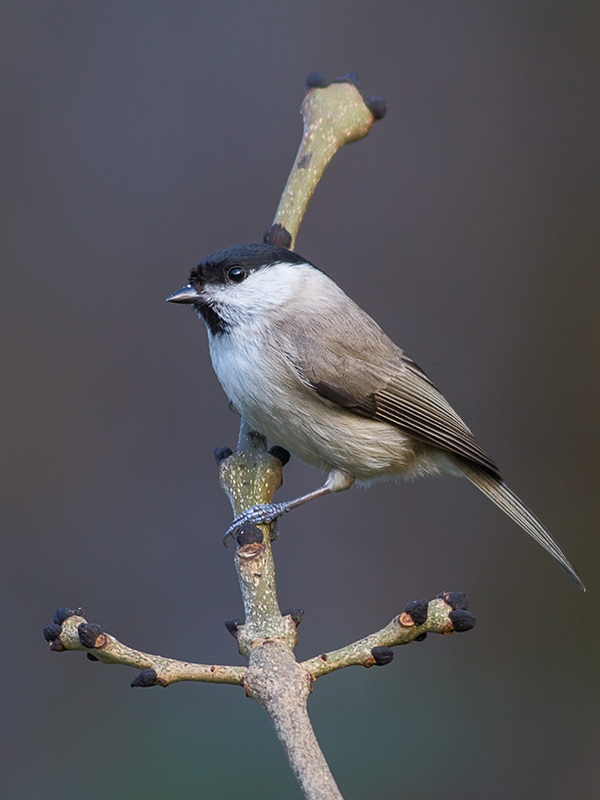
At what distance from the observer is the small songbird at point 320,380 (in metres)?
1.93

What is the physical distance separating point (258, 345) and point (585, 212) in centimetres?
176

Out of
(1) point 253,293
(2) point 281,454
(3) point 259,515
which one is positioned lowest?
(3) point 259,515

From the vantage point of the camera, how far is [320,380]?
198 cm

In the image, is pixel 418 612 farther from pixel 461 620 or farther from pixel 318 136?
pixel 318 136

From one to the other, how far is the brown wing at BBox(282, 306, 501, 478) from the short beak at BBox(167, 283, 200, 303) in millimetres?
211

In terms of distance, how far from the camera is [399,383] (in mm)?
2111

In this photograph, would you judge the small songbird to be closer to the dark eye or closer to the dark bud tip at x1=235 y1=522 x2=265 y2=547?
the dark eye

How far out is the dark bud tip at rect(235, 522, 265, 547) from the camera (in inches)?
55.8

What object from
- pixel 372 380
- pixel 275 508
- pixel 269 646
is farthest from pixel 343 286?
pixel 269 646

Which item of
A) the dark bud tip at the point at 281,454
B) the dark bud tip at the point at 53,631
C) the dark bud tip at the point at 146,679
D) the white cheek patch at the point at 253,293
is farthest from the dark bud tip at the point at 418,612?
the white cheek patch at the point at 253,293

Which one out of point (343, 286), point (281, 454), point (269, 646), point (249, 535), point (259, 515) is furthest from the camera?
point (343, 286)

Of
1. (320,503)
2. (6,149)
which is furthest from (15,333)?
(320,503)

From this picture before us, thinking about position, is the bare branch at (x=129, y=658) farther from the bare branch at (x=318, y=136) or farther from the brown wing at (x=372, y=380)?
the bare branch at (x=318, y=136)

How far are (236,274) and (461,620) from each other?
3.24 ft
